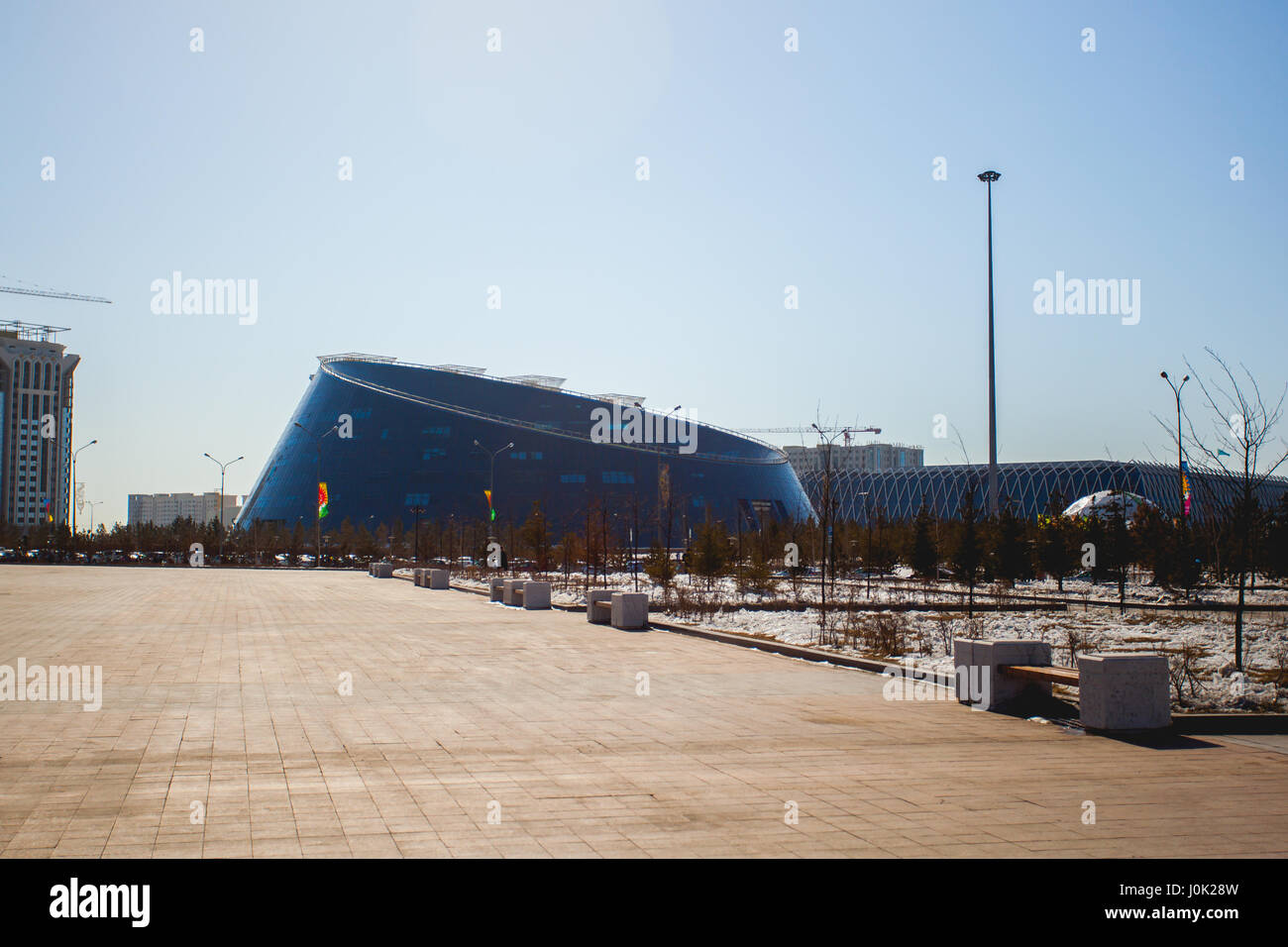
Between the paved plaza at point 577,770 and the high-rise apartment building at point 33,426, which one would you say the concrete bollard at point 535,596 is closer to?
the paved plaza at point 577,770

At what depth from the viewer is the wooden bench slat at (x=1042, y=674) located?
10320mm

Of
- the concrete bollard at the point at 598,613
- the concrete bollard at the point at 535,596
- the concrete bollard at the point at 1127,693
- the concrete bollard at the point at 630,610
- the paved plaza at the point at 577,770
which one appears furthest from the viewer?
the concrete bollard at the point at 535,596

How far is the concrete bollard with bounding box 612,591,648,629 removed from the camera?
20594 millimetres

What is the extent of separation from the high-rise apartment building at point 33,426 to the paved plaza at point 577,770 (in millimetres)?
108795

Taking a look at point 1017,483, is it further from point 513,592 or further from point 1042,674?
point 1042,674

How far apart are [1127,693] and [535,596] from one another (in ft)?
59.4

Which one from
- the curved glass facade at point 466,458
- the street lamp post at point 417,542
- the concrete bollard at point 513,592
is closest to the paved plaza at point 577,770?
the concrete bollard at point 513,592

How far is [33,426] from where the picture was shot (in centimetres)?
11581

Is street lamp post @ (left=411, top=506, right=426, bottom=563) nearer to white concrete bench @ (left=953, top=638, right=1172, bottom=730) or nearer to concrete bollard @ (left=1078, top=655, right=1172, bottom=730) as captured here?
white concrete bench @ (left=953, top=638, right=1172, bottom=730)

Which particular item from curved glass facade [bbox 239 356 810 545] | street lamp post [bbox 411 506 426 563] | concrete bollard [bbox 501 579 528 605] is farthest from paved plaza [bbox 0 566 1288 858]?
curved glass facade [bbox 239 356 810 545]

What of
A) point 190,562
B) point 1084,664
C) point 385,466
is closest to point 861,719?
point 1084,664
